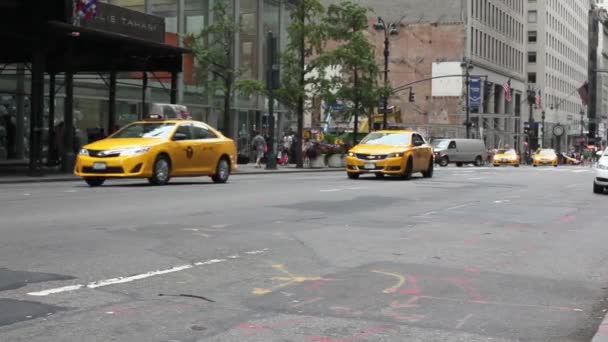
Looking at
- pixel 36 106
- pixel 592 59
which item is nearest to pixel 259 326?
pixel 36 106

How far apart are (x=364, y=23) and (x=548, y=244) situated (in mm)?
33552

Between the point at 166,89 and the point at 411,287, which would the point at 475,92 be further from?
the point at 411,287

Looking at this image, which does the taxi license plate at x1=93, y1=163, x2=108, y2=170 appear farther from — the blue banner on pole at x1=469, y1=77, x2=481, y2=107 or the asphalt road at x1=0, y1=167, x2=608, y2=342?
the blue banner on pole at x1=469, y1=77, x2=481, y2=107

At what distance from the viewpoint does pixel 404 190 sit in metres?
20.8

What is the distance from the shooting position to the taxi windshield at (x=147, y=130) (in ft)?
67.0

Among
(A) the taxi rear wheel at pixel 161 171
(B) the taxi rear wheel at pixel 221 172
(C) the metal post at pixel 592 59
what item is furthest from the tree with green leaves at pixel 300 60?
(C) the metal post at pixel 592 59

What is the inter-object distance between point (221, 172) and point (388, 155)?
5769 mm

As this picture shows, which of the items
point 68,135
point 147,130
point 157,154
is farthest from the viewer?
Result: point 68,135

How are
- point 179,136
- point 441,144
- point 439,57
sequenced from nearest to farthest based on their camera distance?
point 179,136
point 441,144
point 439,57

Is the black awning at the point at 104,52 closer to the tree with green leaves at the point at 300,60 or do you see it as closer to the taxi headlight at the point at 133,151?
the taxi headlight at the point at 133,151

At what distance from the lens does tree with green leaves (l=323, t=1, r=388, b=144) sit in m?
41.6

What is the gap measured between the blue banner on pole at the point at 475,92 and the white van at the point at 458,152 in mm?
13022

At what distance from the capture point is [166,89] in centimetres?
3203

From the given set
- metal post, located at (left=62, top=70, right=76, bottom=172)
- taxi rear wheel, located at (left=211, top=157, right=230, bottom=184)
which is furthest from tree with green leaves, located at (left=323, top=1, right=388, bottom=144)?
taxi rear wheel, located at (left=211, top=157, right=230, bottom=184)
